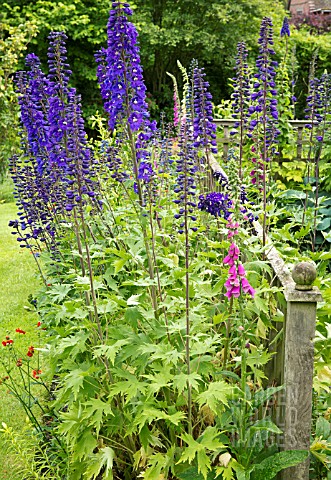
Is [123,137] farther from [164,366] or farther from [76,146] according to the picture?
[164,366]

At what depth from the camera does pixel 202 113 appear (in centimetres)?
351

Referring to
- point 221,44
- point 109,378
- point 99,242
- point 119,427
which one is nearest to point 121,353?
point 109,378

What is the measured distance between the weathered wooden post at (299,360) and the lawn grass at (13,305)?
158 cm

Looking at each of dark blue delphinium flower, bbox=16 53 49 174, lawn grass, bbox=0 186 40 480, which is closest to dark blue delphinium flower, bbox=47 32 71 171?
dark blue delphinium flower, bbox=16 53 49 174

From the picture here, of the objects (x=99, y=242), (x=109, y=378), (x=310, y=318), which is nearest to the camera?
(x=310, y=318)

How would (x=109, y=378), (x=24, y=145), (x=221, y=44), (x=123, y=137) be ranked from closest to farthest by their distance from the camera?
(x=109, y=378) < (x=123, y=137) < (x=24, y=145) < (x=221, y=44)

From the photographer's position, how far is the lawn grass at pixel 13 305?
403 cm

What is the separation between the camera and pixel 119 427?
9.10 ft

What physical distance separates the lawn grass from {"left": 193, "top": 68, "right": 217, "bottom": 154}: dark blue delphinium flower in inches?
64.2

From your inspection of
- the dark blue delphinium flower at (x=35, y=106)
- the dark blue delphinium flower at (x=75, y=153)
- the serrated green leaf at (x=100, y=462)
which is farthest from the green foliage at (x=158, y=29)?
the serrated green leaf at (x=100, y=462)

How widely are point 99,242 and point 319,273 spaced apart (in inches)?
55.9

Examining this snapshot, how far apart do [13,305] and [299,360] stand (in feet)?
14.1

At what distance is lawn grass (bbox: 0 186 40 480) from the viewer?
403 cm

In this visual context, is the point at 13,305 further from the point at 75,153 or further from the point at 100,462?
the point at 75,153
